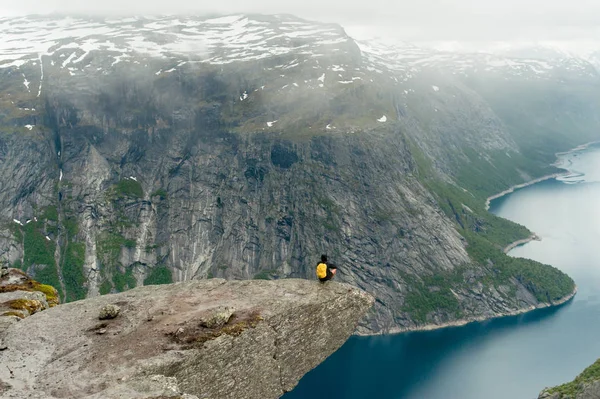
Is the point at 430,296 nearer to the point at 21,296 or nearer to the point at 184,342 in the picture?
the point at 21,296

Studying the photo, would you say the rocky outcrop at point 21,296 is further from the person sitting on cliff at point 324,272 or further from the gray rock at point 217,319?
Result: the person sitting on cliff at point 324,272

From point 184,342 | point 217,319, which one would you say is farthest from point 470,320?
point 184,342

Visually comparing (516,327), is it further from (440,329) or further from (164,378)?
(164,378)

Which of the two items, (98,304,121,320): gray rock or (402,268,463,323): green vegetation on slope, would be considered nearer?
(98,304,121,320): gray rock

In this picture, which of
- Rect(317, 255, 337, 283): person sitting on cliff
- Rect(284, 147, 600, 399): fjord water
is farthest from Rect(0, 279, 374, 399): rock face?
Rect(284, 147, 600, 399): fjord water

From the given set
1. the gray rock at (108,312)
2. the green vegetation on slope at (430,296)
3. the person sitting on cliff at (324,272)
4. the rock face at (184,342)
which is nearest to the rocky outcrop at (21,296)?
the rock face at (184,342)

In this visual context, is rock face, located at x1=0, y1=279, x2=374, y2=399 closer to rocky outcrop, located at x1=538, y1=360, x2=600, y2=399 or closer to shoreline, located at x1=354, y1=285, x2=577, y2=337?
rocky outcrop, located at x1=538, y1=360, x2=600, y2=399
